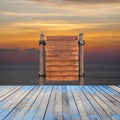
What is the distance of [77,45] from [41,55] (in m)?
1.15

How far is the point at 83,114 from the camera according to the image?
5.96 metres

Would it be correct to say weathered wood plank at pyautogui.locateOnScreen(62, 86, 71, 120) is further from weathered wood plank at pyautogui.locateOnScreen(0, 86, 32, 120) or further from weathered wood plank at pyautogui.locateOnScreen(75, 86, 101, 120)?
weathered wood plank at pyautogui.locateOnScreen(0, 86, 32, 120)

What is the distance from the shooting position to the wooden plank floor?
5.80 metres

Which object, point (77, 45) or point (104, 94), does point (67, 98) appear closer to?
point (104, 94)

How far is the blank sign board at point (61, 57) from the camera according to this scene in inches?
444

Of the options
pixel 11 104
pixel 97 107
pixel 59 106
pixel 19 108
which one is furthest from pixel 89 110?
pixel 11 104

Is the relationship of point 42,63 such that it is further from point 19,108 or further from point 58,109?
point 58,109

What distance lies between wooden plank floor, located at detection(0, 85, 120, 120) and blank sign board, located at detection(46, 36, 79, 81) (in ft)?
8.23

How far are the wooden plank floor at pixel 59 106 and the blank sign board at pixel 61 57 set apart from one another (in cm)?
251

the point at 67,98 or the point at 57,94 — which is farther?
the point at 57,94

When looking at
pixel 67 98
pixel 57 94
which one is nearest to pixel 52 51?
pixel 57 94

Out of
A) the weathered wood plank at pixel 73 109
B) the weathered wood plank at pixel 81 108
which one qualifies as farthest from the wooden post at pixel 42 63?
the weathered wood plank at pixel 73 109

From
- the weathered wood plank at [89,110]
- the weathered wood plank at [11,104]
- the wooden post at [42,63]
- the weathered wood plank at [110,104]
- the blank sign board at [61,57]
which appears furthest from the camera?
the wooden post at [42,63]

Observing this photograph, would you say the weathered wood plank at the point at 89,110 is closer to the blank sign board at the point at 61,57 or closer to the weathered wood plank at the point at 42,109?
the weathered wood plank at the point at 42,109
